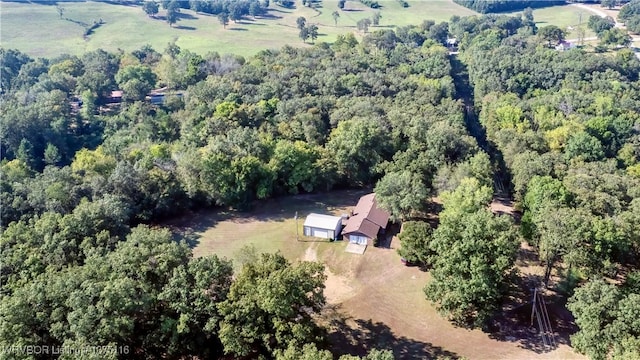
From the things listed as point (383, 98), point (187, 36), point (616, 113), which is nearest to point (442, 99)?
point (383, 98)

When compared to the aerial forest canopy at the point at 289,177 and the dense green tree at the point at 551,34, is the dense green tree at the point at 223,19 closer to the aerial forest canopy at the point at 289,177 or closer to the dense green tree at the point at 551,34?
the aerial forest canopy at the point at 289,177

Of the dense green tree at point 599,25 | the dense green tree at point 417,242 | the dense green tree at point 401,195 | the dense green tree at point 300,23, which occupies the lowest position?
the dense green tree at point 417,242

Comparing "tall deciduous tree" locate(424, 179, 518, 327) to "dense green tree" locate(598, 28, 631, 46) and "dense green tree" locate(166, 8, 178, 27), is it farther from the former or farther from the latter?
"dense green tree" locate(166, 8, 178, 27)

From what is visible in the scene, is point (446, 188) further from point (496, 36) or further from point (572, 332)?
point (496, 36)

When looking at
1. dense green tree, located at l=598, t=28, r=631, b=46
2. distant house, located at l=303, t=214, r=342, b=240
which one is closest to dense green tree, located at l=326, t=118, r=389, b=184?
distant house, located at l=303, t=214, r=342, b=240

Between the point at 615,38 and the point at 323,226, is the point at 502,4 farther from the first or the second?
the point at 323,226

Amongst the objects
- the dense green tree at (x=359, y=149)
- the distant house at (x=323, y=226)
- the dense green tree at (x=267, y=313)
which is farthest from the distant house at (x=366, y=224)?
the dense green tree at (x=267, y=313)
